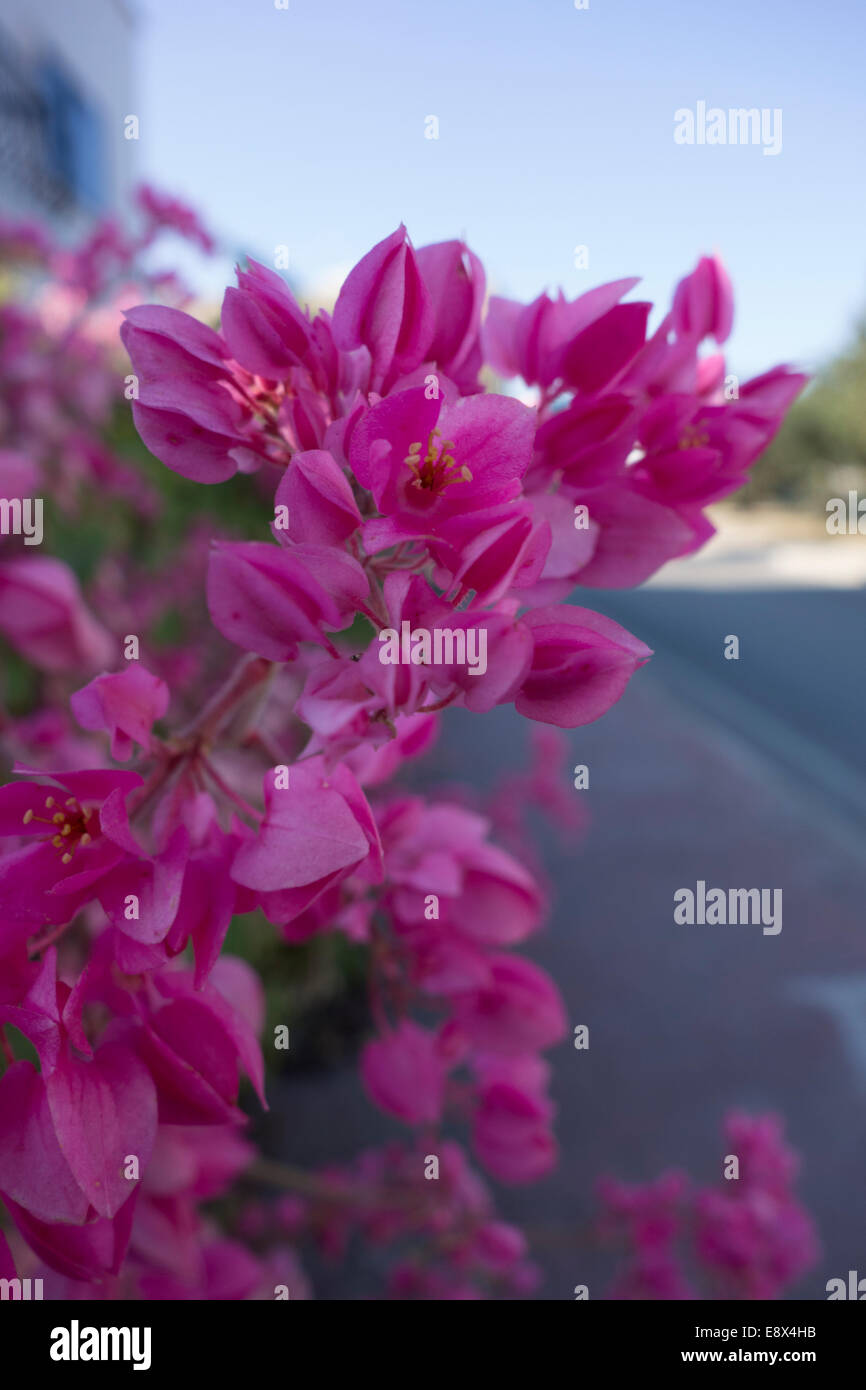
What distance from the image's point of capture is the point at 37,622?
0.55 meters

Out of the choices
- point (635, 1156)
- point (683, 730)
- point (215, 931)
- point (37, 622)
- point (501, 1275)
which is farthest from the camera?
point (683, 730)

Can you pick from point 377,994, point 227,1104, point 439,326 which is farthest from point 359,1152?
point 439,326

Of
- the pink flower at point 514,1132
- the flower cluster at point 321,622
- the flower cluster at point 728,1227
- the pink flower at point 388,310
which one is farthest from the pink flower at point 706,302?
the flower cluster at point 728,1227

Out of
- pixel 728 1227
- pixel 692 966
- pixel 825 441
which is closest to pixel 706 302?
pixel 728 1227

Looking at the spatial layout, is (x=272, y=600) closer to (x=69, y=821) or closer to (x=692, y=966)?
(x=69, y=821)

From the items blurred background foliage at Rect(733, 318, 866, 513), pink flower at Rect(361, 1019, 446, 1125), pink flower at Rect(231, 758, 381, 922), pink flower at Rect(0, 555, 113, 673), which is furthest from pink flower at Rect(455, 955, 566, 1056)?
blurred background foliage at Rect(733, 318, 866, 513)

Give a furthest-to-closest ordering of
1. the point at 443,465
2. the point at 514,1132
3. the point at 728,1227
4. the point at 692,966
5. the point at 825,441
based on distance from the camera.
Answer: the point at 825,441 < the point at 692,966 < the point at 728,1227 < the point at 514,1132 < the point at 443,465

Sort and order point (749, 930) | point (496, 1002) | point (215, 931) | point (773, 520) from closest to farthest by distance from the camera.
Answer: point (215, 931) < point (496, 1002) < point (749, 930) < point (773, 520)

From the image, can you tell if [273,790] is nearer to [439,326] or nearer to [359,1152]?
[439,326]

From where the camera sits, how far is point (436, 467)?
231mm

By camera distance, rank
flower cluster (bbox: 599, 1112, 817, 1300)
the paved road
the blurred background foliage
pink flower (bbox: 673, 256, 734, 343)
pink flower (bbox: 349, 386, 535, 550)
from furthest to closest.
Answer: the blurred background foliage, the paved road, flower cluster (bbox: 599, 1112, 817, 1300), pink flower (bbox: 673, 256, 734, 343), pink flower (bbox: 349, 386, 535, 550)

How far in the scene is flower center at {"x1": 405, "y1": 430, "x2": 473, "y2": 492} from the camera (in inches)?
9.1

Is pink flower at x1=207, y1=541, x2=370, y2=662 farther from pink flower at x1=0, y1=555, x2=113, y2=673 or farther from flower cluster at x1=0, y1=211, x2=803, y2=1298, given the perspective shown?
pink flower at x1=0, y1=555, x2=113, y2=673
